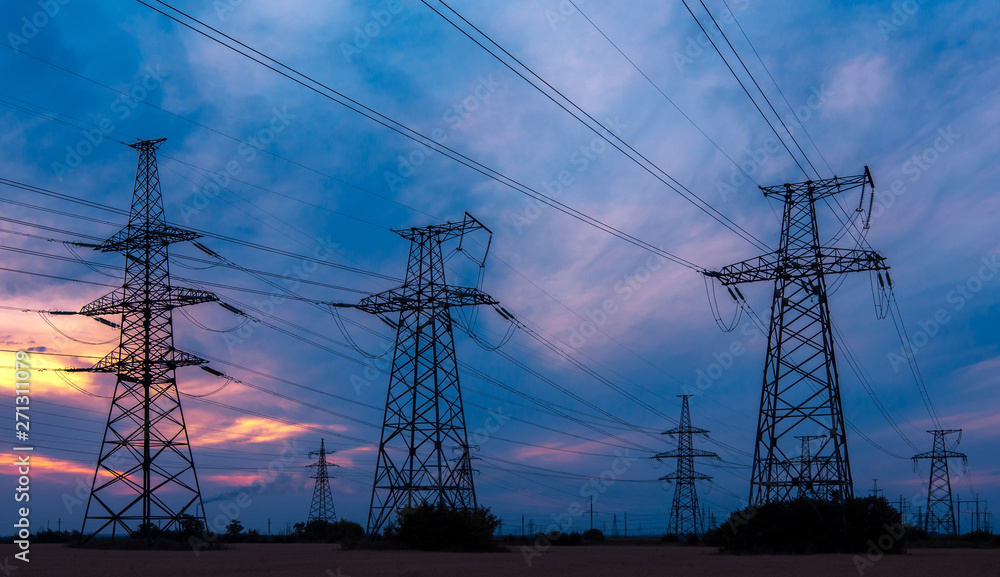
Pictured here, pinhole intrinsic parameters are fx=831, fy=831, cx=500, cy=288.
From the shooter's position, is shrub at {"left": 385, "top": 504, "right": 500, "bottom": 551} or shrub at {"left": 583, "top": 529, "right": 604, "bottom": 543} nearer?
shrub at {"left": 385, "top": 504, "right": 500, "bottom": 551}

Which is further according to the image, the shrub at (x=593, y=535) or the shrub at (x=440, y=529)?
the shrub at (x=593, y=535)

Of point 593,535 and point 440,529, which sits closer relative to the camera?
point 440,529

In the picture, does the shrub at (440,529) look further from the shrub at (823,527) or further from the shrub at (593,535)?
the shrub at (593,535)

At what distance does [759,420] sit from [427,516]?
58.0 feet

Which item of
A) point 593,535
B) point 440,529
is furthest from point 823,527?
point 593,535

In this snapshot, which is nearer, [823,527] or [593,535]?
[823,527]

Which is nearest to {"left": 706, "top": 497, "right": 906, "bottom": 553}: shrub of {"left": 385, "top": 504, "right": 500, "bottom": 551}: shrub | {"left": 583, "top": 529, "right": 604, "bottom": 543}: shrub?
{"left": 385, "top": 504, "right": 500, "bottom": 551}: shrub

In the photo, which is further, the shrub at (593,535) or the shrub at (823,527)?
the shrub at (593,535)

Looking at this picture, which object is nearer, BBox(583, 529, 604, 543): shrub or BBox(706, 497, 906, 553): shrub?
BBox(706, 497, 906, 553): shrub

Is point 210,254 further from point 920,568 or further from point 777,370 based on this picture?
point 920,568

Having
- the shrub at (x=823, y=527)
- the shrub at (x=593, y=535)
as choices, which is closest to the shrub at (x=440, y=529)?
the shrub at (x=823, y=527)

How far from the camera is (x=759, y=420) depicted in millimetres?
40750

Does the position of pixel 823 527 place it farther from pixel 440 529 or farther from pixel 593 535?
pixel 593 535

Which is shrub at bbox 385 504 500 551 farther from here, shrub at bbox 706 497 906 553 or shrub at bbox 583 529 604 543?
shrub at bbox 583 529 604 543
